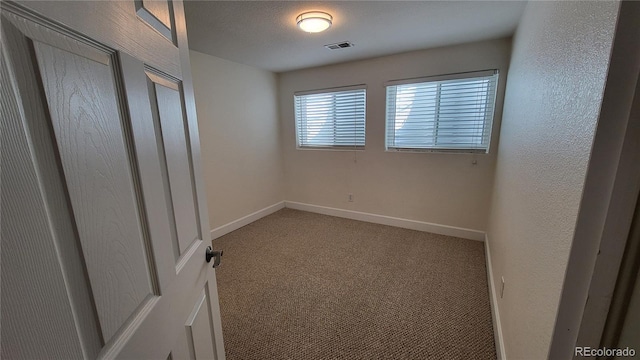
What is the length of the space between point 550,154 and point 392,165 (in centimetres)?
244

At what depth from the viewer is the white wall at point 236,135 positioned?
3.00m

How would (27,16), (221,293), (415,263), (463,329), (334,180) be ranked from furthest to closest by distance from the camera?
(334,180) → (415,263) → (221,293) → (463,329) → (27,16)

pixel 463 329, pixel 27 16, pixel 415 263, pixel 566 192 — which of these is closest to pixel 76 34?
pixel 27 16

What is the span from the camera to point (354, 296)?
205cm

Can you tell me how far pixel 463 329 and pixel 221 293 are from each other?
1.88 meters

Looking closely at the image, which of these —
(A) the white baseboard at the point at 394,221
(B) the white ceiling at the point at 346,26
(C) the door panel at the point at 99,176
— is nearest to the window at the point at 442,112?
(B) the white ceiling at the point at 346,26

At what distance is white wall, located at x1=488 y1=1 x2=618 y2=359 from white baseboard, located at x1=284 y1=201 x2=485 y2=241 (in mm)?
1698

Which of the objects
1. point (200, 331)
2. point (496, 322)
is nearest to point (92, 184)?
point (200, 331)

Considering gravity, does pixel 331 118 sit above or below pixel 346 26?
below

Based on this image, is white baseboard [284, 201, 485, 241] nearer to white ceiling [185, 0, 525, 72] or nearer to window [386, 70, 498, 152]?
window [386, 70, 498, 152]

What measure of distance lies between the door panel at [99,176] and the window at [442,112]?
10.3 ft

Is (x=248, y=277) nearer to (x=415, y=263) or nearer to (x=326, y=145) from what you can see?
(x=415, y=263)

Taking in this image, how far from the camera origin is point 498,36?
248 centimetres

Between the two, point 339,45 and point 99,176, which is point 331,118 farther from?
point 99,176
